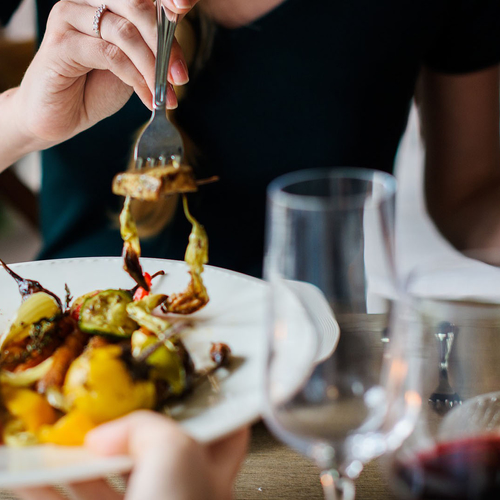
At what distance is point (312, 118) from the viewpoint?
1260 mm

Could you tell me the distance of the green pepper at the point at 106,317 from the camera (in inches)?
26.0

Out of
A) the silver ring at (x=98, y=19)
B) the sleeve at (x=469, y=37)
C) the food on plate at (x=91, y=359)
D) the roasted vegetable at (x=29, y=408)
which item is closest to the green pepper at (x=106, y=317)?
the food on plate at (x=91, y=359)

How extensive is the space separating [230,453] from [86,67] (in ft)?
1.96

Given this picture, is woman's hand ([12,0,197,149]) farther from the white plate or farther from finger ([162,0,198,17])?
the white plate

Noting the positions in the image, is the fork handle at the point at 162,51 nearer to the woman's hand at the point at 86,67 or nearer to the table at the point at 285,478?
the woman's hand at the point at 86,67

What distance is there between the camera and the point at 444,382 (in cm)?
68

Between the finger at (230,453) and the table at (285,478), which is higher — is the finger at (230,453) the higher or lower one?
the higher one

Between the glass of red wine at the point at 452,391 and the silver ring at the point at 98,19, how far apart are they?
1.64ft

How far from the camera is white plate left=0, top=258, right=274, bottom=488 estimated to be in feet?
1.47

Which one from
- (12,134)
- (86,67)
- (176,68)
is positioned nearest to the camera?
(176,68)

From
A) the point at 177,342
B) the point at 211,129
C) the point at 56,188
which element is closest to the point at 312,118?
the point at 211,129

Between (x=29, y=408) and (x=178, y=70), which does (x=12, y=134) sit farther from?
(x=29, y=408)

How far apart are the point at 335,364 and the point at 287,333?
0.06 meters

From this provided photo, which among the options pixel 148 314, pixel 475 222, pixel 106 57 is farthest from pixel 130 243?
pixel 475 222
